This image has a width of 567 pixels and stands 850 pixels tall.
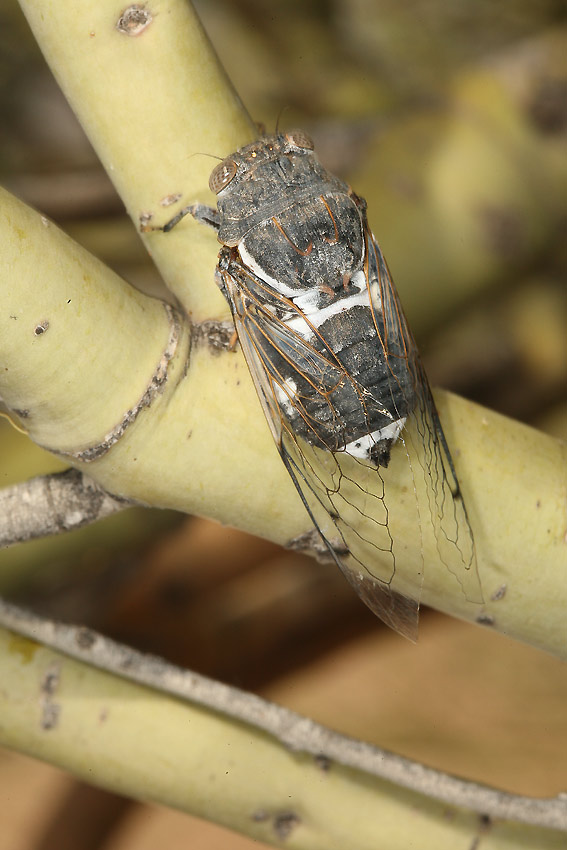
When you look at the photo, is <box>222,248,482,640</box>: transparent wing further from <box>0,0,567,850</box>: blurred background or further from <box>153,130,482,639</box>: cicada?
<box>0,0,567,850</box>: blurred background

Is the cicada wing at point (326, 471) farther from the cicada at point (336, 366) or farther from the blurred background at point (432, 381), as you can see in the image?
the blurred background at point (432, 381)

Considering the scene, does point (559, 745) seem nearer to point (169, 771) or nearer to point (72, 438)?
point (169, 771)

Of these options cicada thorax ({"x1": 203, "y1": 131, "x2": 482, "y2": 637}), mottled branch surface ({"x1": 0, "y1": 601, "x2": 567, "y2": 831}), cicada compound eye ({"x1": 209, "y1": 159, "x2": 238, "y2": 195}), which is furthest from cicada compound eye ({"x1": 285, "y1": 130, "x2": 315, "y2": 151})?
mottled branch surface ({"x1": 0, "y1": 601, "x2": 567, "y2": 831})

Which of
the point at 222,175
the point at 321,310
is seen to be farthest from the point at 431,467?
the point at 222,175

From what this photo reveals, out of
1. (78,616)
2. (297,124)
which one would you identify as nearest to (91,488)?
(78,616)

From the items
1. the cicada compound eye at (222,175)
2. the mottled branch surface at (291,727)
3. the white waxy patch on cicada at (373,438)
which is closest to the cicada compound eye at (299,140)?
the cicada compound eye at (222,175)

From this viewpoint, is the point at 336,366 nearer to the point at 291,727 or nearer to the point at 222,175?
the point at 222,175

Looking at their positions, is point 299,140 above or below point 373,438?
above
